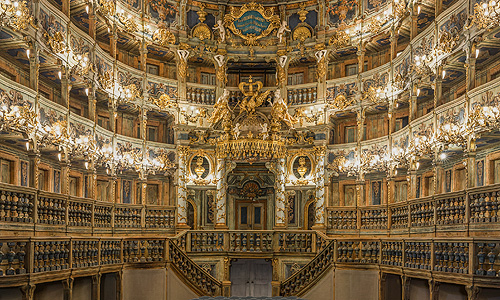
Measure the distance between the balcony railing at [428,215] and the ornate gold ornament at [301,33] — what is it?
926 cm

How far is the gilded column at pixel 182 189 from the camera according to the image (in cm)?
2543

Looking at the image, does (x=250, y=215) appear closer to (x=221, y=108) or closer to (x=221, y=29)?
(x=221, y=108)

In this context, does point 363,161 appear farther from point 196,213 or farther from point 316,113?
point 196,213

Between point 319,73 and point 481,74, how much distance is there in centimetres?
925

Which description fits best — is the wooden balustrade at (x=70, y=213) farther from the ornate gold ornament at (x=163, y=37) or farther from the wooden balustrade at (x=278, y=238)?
the ornate gold ornament at (x=163, y=37)

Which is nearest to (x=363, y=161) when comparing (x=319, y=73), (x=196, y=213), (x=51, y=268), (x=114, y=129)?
(x=319, y=73)

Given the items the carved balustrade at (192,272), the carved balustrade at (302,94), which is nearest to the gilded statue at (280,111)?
the carved balustrade at (302,94)

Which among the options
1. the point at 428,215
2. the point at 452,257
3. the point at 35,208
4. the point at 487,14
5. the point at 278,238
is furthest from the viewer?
the point at 278,238

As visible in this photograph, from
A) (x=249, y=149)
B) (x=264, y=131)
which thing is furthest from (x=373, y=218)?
(x=264, y=131)

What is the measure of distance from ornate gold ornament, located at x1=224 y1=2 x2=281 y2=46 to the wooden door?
27.7 ft

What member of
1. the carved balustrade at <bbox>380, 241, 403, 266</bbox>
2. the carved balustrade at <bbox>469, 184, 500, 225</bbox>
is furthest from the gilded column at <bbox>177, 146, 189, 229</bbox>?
the carved balustrade at <bbox>469, 184, 500, 225</bbox>

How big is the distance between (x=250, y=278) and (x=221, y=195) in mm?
4529

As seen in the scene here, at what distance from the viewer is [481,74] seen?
18438mm

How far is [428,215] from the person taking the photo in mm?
16312
